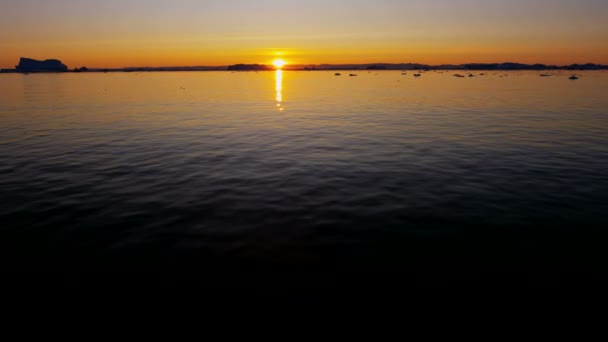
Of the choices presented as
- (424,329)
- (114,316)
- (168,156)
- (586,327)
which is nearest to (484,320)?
(424,329)

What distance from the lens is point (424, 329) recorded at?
7.80 metres

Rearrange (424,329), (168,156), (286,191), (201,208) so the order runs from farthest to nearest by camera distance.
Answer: (168,156) → (286,191) → (201,208) → (424,329)

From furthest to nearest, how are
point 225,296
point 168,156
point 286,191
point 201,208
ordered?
point 168,156 < point 286,191 < point 201,208 < point 225,296

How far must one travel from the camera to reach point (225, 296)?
351 inches

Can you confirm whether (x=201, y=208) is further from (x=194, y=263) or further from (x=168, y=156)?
(x=168, y=156)

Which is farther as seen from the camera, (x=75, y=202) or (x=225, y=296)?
(x=75, y=202)

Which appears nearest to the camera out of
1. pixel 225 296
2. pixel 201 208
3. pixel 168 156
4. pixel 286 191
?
pixel 225 296

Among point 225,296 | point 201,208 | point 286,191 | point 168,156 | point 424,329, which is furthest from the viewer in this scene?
point 168,156

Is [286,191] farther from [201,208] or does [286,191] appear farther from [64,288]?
[64,288]

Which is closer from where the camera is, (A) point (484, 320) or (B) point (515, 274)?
(A) point (484, 320)

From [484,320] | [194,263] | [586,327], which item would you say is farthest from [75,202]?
[586,327]

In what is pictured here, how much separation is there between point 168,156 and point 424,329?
20.6 meters

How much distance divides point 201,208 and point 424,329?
9.73 meters

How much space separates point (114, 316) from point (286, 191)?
377 inches
